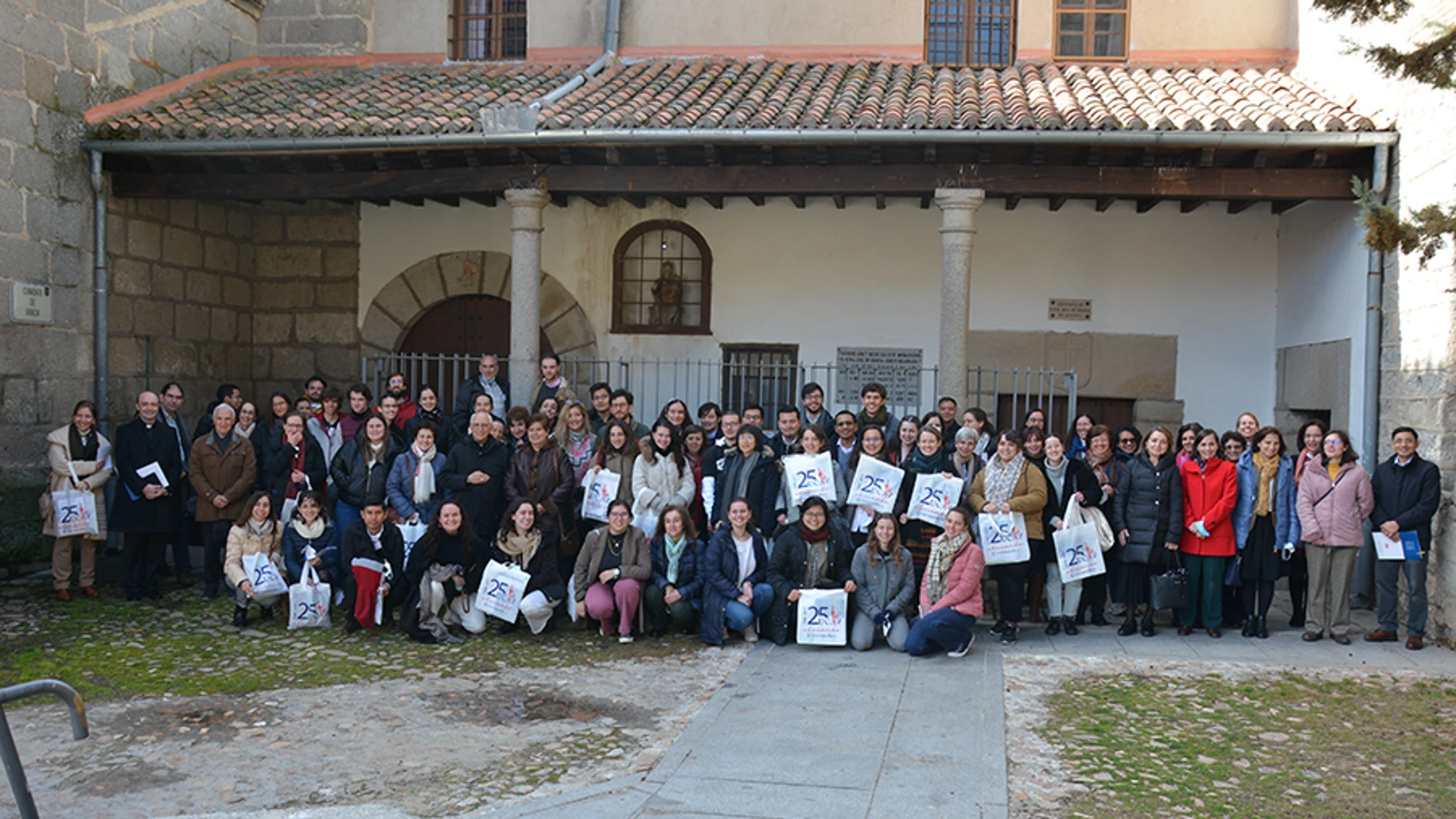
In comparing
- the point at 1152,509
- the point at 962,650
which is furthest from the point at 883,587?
the point at 1152,509

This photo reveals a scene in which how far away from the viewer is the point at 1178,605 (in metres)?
7.78

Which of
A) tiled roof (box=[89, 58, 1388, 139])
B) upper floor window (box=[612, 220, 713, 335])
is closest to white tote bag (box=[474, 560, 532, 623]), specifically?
tiled roof (box=[89, 58, 1388, 139])

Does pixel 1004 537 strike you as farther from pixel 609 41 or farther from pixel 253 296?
pixel 253 296

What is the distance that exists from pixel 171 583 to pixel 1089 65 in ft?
33.5

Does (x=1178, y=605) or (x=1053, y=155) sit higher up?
(x=1053, y=155)

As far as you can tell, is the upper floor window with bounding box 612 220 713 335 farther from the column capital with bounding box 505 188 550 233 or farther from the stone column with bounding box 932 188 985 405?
the stone column with bounding box 932 188 985 405

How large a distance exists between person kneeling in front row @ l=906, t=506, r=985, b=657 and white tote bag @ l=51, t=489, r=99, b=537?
20.3 ft

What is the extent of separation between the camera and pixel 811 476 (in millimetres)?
7844

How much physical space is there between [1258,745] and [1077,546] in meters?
2.32

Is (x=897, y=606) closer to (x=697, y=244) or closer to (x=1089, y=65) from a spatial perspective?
(x=697, y=244)

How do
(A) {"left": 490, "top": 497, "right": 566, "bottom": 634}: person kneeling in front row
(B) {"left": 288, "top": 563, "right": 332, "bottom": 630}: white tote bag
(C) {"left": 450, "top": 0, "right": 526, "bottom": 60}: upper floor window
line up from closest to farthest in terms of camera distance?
(A) {"left": 490, "top": 497, "right": 566, "bottom": 634}: person kneeling in front row, (B) {"left": 288, "top": 563, "right": 332, "bottom": 630}: white tote bag, (C) {"left": 450, "top": 0, "right": 526, "bottom": 60}: upper floor window

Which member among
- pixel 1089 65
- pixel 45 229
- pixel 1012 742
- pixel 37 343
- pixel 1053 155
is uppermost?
pixel 1089 65

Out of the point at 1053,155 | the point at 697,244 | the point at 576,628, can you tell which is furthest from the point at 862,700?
the point at 697,244

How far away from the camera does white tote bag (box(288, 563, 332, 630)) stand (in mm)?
7742
